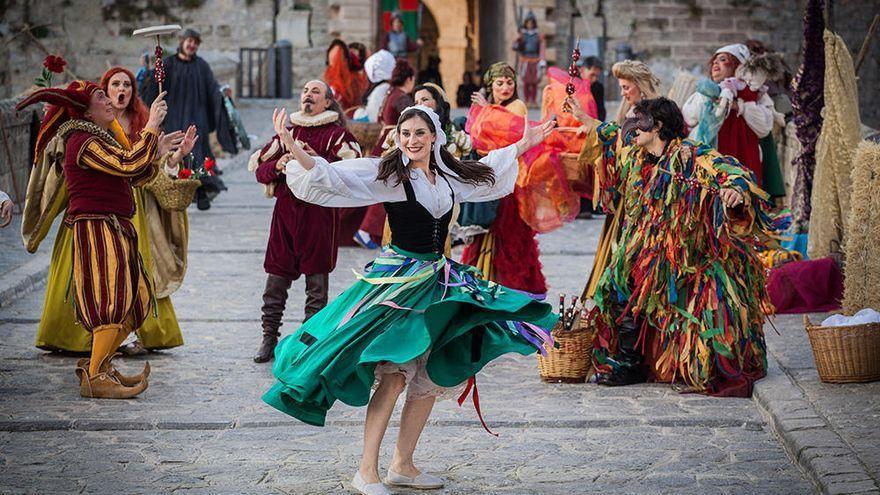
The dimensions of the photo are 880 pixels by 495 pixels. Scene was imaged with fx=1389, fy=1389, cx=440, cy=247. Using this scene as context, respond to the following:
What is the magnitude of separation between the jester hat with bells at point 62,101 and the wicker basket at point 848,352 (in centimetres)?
407

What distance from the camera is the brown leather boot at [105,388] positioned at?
288 inches

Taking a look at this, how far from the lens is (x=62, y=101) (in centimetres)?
727

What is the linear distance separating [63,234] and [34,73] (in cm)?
2269

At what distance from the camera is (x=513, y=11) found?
28.5 meters

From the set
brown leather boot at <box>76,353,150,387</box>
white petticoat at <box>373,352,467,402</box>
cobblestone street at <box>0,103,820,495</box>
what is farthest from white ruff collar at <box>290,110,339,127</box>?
white petticoat at <box>373,352,467,402</box>

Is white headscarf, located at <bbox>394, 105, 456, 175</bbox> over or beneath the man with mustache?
over

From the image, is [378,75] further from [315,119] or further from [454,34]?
[454,34]

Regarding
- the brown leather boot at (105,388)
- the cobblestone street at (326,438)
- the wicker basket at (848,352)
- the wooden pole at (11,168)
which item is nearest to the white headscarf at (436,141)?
the cobblestone street at (326,438)

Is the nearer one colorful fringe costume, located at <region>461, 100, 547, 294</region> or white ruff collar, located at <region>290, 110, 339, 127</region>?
white ruff collar, located at <region>290, 110, 339, 127</region>

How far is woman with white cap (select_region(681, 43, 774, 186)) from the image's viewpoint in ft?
34.6

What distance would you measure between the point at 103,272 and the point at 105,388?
61 cm

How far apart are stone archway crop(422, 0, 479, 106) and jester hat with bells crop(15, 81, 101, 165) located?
29.7 metres

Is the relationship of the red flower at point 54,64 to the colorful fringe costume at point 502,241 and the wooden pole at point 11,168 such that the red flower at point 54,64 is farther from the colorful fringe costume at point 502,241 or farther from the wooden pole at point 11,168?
the wooden pole at point 11,168

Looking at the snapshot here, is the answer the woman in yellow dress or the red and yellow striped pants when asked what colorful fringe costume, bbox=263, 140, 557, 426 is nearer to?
the red and yellow striped pants
